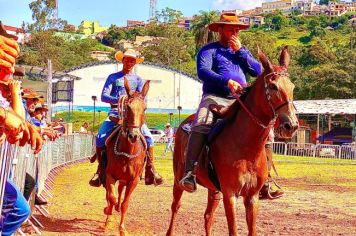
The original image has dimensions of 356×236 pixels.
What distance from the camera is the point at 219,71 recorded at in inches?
358

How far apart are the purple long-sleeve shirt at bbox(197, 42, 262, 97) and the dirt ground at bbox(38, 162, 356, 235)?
9.82ft

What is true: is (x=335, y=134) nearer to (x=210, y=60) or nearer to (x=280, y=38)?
(x=210, y=60)

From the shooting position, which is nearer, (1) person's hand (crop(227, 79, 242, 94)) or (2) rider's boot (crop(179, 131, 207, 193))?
(1) person's hand (crop(227, 79, 242, 94))

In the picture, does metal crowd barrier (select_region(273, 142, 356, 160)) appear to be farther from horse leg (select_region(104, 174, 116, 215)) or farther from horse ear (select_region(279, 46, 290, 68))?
horse ear (select_region(279, 46, 290, 68))

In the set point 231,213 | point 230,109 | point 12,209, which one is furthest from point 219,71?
point 12,209

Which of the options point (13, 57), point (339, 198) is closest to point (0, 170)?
point (13, 57)

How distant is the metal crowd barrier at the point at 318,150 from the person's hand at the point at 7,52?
130 feet

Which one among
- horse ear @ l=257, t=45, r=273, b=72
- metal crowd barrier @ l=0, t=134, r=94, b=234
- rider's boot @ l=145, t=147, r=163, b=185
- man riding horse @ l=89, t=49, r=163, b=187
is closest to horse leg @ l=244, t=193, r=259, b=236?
horse ear @ l=257, t=45, r=273, b=72

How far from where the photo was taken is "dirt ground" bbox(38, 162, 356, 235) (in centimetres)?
1127

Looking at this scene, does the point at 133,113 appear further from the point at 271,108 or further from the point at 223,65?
the point at 271,108

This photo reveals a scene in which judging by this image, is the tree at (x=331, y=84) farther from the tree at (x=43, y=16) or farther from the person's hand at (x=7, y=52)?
the person's hand at (x=7, y=52)

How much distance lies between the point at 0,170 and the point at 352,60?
72849 mm

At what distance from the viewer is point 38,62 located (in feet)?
292

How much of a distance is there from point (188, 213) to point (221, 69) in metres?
5.23
